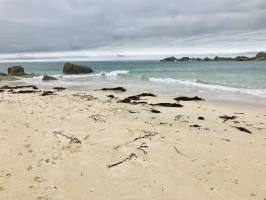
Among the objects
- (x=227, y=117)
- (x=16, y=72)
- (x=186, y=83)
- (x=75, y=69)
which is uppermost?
(x=227, y=117)

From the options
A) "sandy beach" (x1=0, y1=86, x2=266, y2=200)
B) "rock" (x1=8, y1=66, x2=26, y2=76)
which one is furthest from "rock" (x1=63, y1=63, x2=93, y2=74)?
"sandy beach" (x1=0, y1=86, x2=266, y2=200)

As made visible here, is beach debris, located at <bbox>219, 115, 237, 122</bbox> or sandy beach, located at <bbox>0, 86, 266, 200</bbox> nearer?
sandy beach, located at <bbox>0, 86, 266, 200</bbox>

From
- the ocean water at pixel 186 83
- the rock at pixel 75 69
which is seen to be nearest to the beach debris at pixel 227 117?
the ocean water at pixel 186 83

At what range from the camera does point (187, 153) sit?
Result: 6230 mm

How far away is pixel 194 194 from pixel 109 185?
1157 millimetres

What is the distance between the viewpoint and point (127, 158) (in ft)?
19.0

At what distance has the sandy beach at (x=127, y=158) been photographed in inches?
188

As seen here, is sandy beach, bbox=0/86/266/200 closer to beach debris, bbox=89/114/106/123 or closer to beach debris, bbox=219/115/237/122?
beach debris, bbox=89/114/106/123

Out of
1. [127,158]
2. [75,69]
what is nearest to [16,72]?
[75,69]

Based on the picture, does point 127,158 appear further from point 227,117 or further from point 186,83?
point 186,83

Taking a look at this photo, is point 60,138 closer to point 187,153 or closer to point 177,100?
point 187,153

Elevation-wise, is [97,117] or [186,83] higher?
[97,117]

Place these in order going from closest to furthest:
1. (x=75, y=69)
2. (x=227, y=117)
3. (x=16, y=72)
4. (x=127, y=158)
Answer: (x=127, y=158) < (x=227, y=117) < (x=16, y=72) < (x=75, y=69)

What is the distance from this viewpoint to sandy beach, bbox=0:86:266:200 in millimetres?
4766
